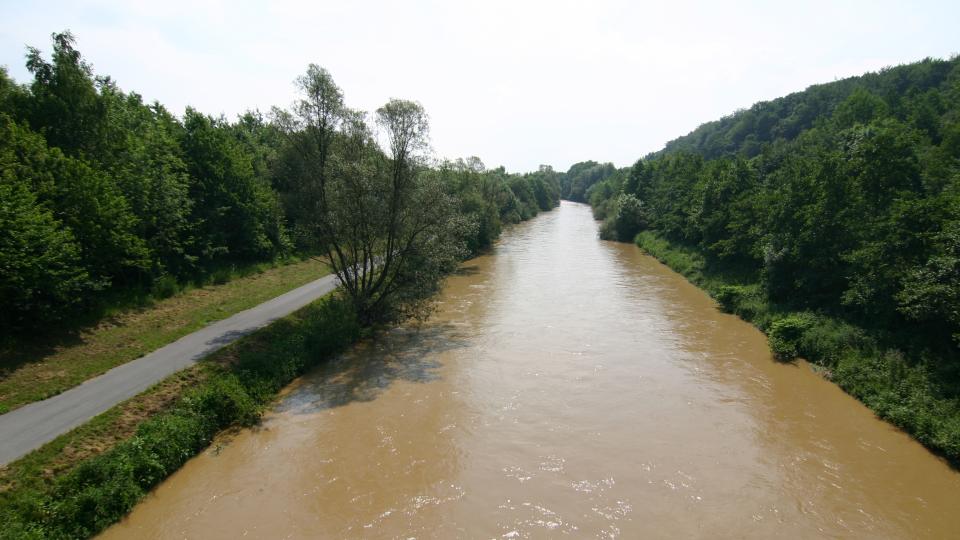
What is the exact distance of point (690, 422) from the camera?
1712 centimetres

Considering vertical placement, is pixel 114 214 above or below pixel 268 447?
above

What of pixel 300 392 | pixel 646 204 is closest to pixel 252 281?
pixel 300 392

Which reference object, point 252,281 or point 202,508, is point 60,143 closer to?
point 252,281

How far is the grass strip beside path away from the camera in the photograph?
1523 cm

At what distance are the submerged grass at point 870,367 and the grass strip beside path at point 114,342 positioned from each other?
27294 millimetres

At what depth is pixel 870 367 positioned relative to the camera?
62.4 feet

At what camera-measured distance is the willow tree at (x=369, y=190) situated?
2347cm

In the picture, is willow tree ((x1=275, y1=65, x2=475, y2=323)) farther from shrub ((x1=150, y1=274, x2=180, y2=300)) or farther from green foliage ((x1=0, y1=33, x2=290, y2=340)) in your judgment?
shrub ((x1=150, y1=274, x2=180, y2=300))

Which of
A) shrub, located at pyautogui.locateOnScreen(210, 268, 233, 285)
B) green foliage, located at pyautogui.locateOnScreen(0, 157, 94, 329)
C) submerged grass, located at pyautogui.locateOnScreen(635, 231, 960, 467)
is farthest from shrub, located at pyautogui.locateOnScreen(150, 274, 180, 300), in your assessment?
submerged grass, located at pyautogui.locateOnScreen(635, 231, 960, 467)

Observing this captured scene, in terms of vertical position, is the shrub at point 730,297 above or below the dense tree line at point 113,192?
below

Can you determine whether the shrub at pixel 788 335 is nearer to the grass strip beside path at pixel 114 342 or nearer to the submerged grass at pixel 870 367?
the submerged grass at pixel 870 367

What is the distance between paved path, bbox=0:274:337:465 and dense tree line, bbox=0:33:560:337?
4.07 metres

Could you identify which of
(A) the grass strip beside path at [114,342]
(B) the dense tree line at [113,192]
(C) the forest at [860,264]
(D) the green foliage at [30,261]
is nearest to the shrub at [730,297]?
(C) the forest at [860,264]

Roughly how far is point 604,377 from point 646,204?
54435 mm
